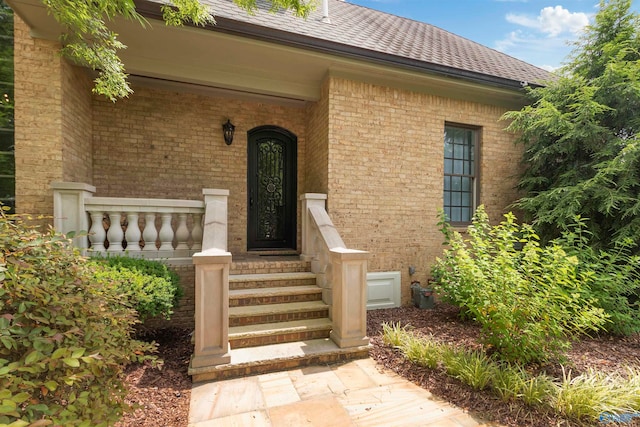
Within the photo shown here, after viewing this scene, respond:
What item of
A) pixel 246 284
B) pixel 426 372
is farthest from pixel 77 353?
pixel 426 372

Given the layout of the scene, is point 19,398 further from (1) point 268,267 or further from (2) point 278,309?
(1) point 268,267

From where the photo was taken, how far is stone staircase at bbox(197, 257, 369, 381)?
318 cm

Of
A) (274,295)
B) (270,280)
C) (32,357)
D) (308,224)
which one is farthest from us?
(308,224)

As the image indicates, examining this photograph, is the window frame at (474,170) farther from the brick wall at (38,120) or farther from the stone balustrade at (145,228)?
the brick wall at (38,120)

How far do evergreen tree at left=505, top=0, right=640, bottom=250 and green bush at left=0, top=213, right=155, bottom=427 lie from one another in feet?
21.6

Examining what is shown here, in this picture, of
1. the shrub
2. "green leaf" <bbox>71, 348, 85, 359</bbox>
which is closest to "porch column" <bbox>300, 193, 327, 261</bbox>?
the shrub

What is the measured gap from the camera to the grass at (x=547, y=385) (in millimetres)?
2436

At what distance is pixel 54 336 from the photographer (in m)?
1.29

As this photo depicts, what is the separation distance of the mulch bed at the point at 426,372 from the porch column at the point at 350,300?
349mm

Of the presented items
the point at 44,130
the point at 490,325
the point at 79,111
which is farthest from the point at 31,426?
the point at 79,111

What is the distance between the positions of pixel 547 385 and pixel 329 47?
16.6 feet

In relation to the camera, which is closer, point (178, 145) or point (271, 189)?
point (178, 145)

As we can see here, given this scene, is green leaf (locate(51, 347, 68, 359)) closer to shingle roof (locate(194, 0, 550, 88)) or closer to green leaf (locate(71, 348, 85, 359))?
green leaf (locate(71, 348, 85, 359))

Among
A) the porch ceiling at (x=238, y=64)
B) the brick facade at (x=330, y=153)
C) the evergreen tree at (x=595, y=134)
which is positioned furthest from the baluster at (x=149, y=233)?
the evergreen tree at (x=595, y=134)
